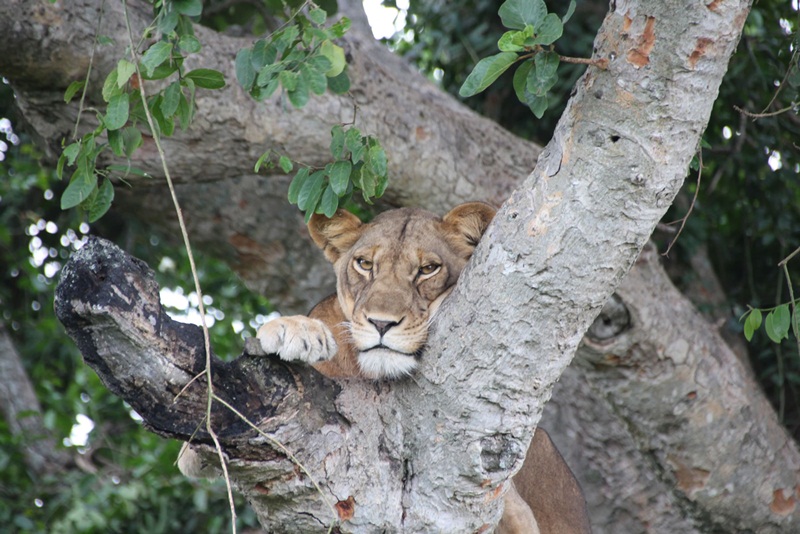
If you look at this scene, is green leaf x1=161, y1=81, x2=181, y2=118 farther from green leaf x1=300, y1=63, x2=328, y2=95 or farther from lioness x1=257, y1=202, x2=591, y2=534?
lioness x1=257, y1=202, x2=591, y2=534

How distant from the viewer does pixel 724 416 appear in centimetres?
438

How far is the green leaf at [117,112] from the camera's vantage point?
2.87 meters

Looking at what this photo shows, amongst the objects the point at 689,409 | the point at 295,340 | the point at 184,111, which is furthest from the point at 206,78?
the point at 689,409

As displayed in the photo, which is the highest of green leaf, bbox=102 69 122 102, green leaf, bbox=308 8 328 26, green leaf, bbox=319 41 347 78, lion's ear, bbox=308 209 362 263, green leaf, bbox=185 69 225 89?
green leaf, bbox=308 8 328 26

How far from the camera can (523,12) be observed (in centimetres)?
254

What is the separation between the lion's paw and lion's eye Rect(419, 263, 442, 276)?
774 millimetres

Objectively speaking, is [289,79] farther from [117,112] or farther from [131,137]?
[131,137]

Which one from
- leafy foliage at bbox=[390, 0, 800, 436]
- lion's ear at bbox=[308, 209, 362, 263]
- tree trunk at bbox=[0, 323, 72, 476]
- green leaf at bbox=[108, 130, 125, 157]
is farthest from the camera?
tree trunk at bbox=[0, 323, 72, 476]

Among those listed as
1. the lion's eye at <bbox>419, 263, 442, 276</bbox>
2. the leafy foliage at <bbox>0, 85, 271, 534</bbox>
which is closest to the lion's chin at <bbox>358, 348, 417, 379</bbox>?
the lion's eye at <bbox>419, 263, 442, 276</bbox>

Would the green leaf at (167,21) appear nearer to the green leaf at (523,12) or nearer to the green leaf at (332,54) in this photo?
the green leaf at (332,54)

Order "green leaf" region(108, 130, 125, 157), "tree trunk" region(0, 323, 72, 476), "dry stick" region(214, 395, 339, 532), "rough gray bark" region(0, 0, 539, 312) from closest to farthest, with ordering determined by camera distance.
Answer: "dry stick" region(214, 395, 339, 532)
"green leaf" region(108, 130, 125, 157)
"rough gray bark" region(0, 0, 539, 312)
"tree trunk" region(0, 323, 72, 476)

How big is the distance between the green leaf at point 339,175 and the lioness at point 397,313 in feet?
1.38

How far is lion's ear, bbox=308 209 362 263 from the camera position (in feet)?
12.8

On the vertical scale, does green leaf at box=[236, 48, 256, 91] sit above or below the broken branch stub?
above
